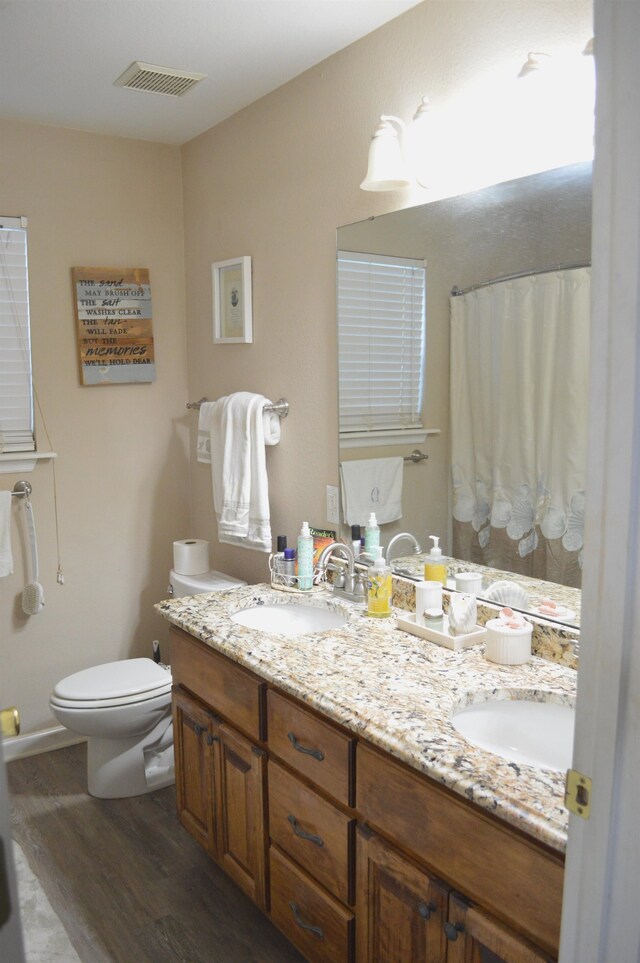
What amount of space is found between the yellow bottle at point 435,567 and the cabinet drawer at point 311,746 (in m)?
0.56

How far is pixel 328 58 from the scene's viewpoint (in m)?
2.38

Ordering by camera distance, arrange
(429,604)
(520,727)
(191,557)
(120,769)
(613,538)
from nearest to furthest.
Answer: (613,538)
(520,727)
(429,604)
(120,769)
(191,557)

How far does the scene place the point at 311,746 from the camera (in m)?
1.71

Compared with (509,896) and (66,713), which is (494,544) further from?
(66,713)

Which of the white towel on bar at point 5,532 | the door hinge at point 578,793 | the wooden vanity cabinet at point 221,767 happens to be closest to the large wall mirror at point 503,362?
the wooden vanity cabinet at point 221,767

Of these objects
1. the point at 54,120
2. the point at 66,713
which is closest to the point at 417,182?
the point at 54,120

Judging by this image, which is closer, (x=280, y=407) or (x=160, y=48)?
(x=160, y=48)

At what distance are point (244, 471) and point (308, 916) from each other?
Result: 1470 millimetres

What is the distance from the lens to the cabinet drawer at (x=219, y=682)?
1.94 m

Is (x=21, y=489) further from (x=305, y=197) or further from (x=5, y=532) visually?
(x=305, y=197)

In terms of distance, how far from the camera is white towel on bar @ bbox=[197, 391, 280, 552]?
108 inches

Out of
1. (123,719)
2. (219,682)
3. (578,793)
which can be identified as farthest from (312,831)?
(123,719)

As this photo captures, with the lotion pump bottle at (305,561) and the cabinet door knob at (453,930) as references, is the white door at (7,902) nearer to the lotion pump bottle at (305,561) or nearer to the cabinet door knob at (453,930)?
the cabinet door knob at (453,930)

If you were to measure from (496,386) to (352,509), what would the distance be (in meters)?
0.73
